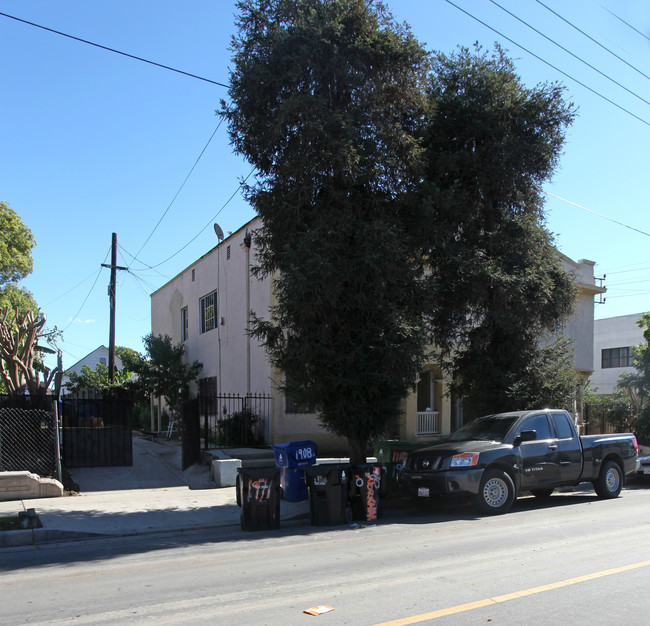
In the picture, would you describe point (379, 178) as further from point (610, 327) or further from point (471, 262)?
point (610, 327)

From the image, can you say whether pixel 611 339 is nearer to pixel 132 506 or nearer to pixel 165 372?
pixel 165 372

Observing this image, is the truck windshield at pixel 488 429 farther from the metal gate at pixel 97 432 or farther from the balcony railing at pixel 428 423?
the balcony railing at pixel 428 423

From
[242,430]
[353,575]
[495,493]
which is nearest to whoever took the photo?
[353,575]

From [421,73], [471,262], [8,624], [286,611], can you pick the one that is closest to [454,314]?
[471,262]

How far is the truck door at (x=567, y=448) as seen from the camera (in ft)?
36.2

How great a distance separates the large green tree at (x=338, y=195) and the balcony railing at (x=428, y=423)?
29.6ft

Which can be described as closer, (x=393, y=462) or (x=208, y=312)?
(x=393, y=462)

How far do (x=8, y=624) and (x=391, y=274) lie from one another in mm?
7675

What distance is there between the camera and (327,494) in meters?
9.49

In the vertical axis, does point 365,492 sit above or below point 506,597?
below

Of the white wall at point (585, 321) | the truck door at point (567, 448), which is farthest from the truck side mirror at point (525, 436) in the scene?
the white wall at point (585, 321)

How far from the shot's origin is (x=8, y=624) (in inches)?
192

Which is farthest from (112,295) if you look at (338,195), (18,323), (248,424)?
(338,195)

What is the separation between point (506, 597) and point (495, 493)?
196 inches
